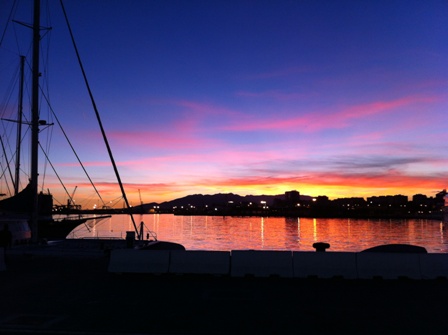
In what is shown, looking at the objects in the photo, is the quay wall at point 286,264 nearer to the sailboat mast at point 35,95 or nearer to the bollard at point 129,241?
the bollard at point 129,241

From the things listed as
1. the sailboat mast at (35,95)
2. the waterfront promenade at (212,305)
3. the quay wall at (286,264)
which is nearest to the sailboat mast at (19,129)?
the sailboat mast at (35,95)

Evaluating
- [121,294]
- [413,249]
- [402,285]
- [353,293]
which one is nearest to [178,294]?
[121,294]

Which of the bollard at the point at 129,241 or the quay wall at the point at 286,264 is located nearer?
the quay wall at the point at 286,264

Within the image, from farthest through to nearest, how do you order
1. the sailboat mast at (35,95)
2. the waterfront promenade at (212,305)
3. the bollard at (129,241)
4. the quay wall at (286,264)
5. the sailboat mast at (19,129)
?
the sailboat mast at (19,129), the bollard at (129,241), the sailboat mast at (35,95), the quay wall at (286,264), the waterfront promenade at (212,305)

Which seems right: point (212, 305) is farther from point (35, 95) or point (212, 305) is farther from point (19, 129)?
point (19, 129)

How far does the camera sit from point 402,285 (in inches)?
586

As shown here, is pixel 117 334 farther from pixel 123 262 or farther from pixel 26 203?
pixel 26 203

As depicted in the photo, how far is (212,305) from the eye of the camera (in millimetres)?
11578

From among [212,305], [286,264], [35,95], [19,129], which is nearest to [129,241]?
[35,95]

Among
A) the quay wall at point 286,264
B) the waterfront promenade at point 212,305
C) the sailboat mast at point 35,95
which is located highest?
the sailboat mast at point 35,95

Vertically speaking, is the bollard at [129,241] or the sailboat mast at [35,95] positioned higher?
the sailboat mast at [35,95]

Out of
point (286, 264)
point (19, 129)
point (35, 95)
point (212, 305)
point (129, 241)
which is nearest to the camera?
point (212, 305)

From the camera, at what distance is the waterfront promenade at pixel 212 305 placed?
30.8ft

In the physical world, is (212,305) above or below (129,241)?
below
